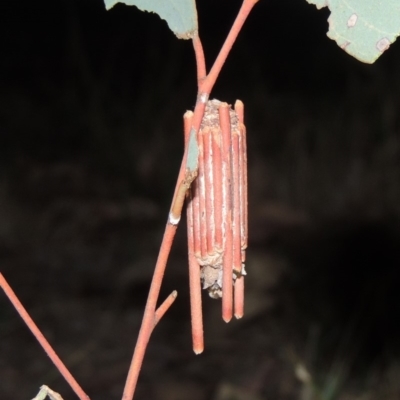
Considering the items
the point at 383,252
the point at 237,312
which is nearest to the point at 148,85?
the point at 383,252

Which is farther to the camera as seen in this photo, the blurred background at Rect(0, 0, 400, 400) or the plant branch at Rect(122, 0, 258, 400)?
the blurred background at Rect(0, 0, 400, 400)

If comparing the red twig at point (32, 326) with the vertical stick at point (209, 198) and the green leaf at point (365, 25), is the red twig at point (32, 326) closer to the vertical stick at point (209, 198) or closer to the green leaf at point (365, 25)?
the vertical stick at point (209, 198)

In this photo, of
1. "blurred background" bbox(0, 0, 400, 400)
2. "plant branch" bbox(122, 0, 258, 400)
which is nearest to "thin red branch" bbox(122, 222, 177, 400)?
"plant branch" bbox(122, 0, 258, 400)

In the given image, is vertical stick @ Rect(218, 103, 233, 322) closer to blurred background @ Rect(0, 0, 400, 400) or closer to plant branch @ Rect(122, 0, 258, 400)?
plant branch @ Rect(122, 0, 258, 400)

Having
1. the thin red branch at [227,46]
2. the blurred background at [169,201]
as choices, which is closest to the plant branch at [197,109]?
the thin red branch at [227,46]

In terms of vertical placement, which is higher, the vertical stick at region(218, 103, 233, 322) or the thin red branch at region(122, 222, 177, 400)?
A: the vertical stick at region(218, 103, 233, 322)

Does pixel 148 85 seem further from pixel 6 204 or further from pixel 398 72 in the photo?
pixel 398 72

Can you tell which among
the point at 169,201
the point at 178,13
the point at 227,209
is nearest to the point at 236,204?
the point at 227,209
